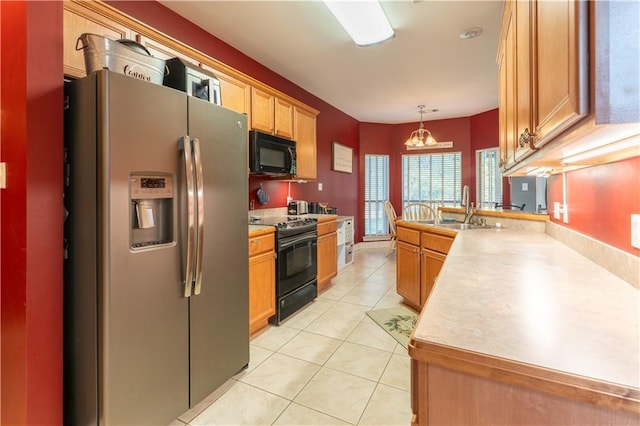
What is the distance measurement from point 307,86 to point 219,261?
11.0 ft

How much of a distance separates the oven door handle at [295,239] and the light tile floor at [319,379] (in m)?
0.71

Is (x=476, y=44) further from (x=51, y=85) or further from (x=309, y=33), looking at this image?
(x=51, y=85)

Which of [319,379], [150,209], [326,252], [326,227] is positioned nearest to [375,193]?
[326,227]

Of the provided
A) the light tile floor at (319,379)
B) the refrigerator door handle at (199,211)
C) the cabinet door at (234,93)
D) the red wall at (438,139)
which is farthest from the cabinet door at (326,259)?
the red wall at (438,139)

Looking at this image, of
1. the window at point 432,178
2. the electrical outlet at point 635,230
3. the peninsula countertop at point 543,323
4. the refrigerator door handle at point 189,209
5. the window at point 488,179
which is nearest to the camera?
the peninsula countertop at point 543,323

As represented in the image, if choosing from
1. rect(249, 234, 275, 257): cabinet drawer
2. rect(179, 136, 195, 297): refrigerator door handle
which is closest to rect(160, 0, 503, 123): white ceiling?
rect(179, 136, 195, 297): refrigerator door handle

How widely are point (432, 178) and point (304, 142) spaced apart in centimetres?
366

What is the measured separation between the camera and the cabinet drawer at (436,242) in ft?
7.92

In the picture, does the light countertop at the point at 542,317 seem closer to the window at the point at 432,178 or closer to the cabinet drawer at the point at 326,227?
the cabinet drawer at the point at 326,227

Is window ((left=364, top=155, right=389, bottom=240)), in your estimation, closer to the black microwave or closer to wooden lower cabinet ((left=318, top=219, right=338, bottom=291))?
wooden lower cabinet ((left=318, top=219, right=338, bottom=291))

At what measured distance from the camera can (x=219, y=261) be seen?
1.76m

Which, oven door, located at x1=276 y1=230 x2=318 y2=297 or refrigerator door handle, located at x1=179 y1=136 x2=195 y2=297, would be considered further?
oven door, located at x1=276 y1=230 x2=318 y2=297

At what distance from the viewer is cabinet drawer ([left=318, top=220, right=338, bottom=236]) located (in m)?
3.54

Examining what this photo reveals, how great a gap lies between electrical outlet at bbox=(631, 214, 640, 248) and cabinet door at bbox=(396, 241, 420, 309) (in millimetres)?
1813
